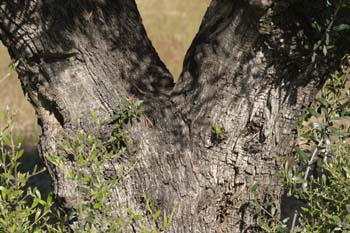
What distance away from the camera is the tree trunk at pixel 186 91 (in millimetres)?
3455

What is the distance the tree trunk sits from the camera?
3455 millimetres

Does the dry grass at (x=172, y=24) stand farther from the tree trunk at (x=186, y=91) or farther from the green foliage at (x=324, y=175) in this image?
the green foliage at (x=324, y=175)

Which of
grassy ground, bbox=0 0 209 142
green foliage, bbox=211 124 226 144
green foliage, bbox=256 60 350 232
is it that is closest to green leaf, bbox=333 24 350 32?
green foliage, bbox=256 60 350 232

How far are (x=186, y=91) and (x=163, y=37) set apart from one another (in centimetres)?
843

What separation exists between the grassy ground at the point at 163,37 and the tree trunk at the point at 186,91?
5386mm

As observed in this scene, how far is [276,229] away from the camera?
340cm

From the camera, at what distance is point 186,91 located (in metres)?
3.73

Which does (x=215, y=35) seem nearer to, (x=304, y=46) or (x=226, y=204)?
(x=304, y=46)

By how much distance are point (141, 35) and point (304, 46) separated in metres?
0.93

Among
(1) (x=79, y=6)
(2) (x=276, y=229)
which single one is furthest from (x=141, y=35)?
(2) (x=276, y=229)

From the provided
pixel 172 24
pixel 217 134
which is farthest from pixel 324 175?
pixel 172 24

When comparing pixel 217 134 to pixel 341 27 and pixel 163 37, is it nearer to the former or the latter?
pixel 341 27

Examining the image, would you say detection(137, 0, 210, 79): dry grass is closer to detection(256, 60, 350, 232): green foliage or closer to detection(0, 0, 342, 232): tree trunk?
detection(0, 0, 342, 232): tree trunk

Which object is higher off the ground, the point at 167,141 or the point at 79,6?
the point at 79,6
